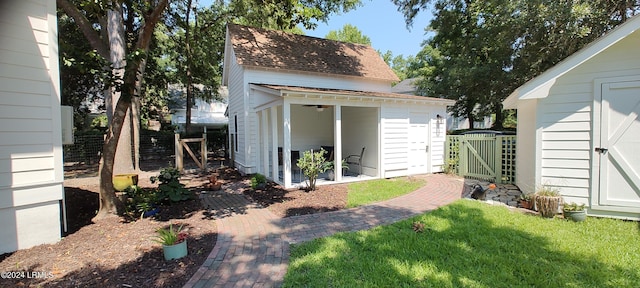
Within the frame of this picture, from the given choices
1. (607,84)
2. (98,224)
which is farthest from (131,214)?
(607,84)

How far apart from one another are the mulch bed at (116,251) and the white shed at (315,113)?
303 cm

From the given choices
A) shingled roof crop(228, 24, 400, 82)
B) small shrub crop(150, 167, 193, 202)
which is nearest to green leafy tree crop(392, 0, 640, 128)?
shingled roof crop(228, 24, 400, 82)

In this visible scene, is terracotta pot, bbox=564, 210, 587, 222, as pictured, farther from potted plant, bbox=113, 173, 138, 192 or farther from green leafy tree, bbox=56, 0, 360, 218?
potted plant, bbox=113, 173, 138, 192

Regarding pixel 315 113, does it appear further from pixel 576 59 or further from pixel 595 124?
pixel 595 124

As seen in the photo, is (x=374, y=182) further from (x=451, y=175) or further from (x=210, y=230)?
(x=210, y=230)

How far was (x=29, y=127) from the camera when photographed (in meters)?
3.90

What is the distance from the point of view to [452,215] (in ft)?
17.2

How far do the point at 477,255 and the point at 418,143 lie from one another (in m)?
6.85

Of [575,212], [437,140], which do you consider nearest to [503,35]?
[437,140]

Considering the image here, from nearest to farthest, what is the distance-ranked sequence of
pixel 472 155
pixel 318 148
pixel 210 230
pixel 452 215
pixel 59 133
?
pixel 59 133
pixel 210 230
pixel 452 215
pixel 472 155
pixel 318 148

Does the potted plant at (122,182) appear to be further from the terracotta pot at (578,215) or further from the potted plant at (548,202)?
the terracotta pot at (578,215)

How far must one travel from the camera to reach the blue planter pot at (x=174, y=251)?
140 inches

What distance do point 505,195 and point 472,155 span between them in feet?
8.65

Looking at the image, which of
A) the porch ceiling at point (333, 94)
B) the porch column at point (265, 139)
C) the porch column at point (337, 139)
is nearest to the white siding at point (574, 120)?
the porch ceiling at point (333, 94)
